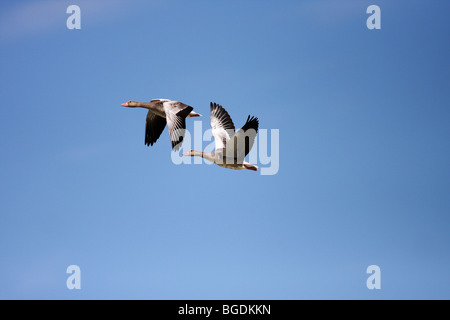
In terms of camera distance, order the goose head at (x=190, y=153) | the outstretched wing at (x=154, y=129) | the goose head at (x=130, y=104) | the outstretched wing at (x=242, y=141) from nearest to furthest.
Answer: the outstretched wing at (x=242, y=141)
the goose head at (x=190, y=153)
the outstretched wing at (x=154, y=129)
the goose head at (x=130, y=104)

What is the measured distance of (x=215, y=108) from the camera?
29312 mm

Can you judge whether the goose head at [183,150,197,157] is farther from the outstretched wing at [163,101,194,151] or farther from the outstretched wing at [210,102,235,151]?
the outstretched wing at [210,102,235,151]

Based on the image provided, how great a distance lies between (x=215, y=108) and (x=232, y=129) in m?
1.32

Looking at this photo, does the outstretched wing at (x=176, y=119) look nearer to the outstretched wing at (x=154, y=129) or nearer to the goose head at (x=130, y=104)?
the outstretched wing at (x=154, y=129)

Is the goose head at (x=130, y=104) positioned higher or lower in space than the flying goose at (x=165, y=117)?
higher

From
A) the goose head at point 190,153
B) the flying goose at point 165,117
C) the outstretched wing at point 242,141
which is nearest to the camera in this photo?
the outstretched wing at point 242,141

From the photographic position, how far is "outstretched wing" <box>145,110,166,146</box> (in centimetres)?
3228

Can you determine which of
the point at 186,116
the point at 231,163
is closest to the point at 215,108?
the point at 186,116

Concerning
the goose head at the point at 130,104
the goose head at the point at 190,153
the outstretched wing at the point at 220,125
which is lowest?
the goose head at the point at 190,153

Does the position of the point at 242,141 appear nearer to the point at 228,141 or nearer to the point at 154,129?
the point at 228,141

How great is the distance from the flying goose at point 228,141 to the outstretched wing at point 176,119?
2.09 ft

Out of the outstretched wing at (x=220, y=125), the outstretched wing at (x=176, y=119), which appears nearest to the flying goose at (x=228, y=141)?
the outstretched wing at (x=220, y=125)

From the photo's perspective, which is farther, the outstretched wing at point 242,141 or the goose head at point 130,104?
the goose head at point 130,104

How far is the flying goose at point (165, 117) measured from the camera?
92.8 ft
